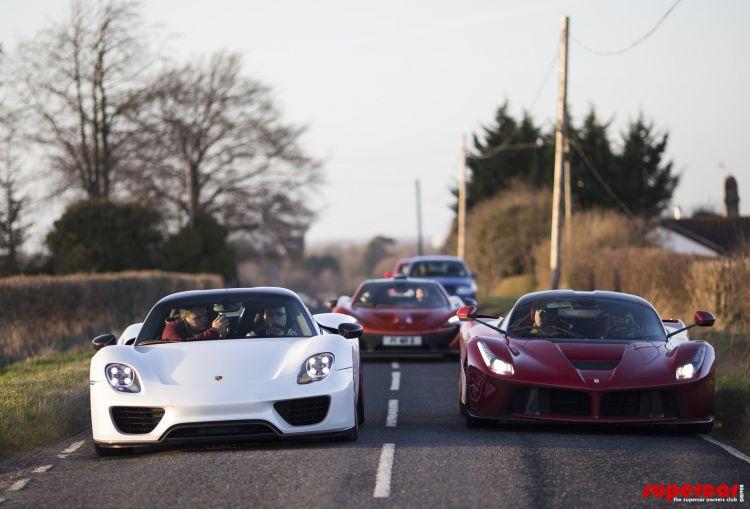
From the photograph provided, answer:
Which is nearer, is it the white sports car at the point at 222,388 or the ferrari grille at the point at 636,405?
the white sports car at the point at 222,388

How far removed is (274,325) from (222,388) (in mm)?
1560

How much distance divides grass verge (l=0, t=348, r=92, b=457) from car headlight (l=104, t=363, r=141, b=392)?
1363 mm

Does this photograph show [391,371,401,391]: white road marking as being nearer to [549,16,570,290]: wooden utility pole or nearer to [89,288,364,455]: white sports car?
[89,288,364,455]: white sports car

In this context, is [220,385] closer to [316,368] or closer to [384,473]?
[316,368]

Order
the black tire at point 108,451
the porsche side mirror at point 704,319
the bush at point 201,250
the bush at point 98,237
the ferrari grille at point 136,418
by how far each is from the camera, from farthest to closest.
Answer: the bush at point 201,250, the bush at point 98,237, the porsche side mirror at point 704,319, the black tire at point 108,451, the ferrari grille at point 136,418

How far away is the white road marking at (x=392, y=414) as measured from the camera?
11.7m

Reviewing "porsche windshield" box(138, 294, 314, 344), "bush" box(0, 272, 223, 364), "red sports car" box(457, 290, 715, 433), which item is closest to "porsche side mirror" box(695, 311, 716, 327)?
"red sports car" box(457, 290, 715, 433)

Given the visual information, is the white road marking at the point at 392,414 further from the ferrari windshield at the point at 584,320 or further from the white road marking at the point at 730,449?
the white road marking at the point at 730,449

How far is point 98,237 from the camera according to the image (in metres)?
40.5

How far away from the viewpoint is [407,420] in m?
12.0

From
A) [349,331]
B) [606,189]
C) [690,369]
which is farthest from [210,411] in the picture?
[606,189]

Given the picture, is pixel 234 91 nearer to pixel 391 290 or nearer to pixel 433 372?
pixel 391 290

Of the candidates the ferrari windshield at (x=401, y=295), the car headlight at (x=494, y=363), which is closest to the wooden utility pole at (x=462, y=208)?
the ferrari windshield at (x=401, y=295)

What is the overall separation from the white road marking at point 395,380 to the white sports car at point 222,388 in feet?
16.7
